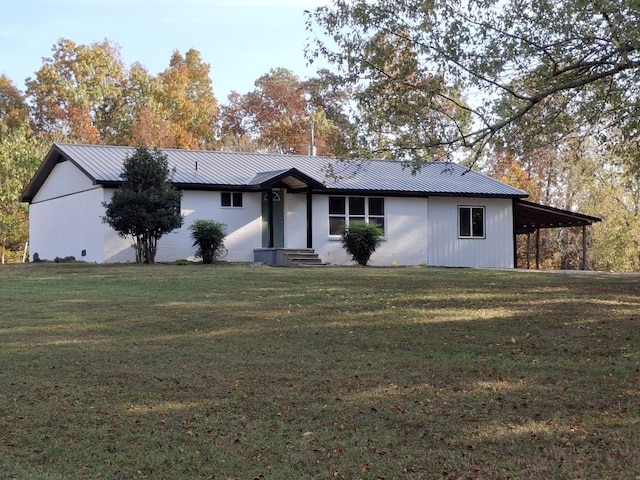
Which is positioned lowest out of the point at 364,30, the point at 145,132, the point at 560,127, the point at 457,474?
the point at 457,474

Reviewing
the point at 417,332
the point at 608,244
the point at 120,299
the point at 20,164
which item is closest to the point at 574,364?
the point at 417,332

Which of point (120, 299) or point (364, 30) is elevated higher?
point (364, 30)

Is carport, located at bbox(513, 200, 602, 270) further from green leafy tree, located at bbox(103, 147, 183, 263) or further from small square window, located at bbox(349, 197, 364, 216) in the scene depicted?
green leafy tree, located at bbox(103, 147, 183, 263)

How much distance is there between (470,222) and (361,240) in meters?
5.63

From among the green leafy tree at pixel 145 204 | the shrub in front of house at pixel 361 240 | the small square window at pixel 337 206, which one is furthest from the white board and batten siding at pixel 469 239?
the green leafy tree at pixel 145 204

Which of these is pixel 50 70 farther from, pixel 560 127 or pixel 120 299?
pixel 560 127

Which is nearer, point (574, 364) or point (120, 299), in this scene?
point (574, 364)

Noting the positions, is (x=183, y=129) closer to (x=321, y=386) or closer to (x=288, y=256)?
(x=288, y=256)

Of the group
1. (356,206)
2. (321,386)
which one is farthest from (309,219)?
(321,386)

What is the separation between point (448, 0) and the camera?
39.0ft

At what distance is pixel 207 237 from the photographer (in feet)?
74.2

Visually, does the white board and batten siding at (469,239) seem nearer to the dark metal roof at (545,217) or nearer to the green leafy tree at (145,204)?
the dark metal roof at (545,217)

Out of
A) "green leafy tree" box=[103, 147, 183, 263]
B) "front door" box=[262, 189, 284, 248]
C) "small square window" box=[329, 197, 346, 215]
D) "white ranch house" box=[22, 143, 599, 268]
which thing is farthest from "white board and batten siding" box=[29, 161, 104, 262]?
"small square window" box=[329, 197, 346, 215]

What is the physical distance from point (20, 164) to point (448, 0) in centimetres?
2853
